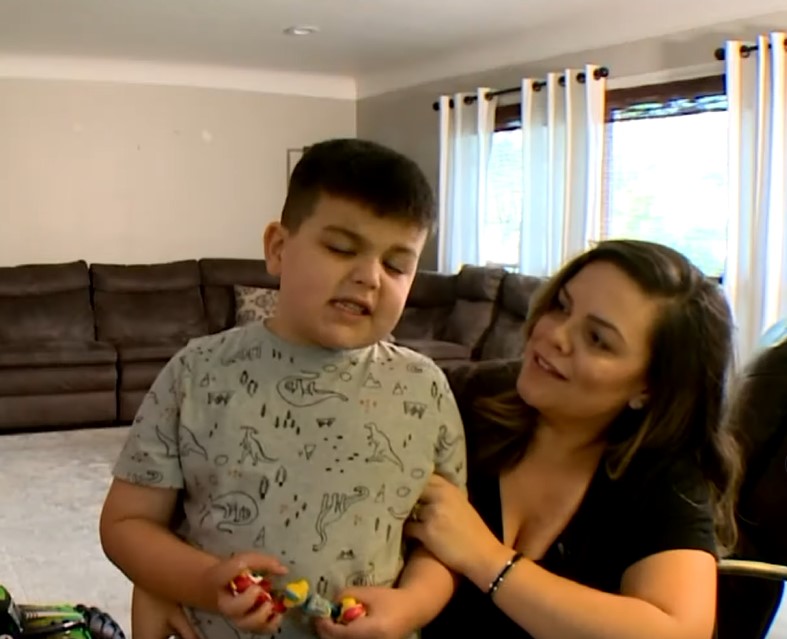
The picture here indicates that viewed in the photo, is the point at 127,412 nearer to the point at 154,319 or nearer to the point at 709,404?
the point at 154,319

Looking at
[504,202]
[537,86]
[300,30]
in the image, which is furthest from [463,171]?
[300,30]

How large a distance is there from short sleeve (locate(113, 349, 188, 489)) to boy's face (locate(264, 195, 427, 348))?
0.16 meters

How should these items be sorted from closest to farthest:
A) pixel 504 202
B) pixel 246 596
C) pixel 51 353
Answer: pixel 246 596
pixel 51 353
pixel 504 202

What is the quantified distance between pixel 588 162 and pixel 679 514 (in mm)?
4047

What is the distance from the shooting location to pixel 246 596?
3.11 feet

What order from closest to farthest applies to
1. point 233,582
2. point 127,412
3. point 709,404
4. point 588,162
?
point 233,582 → point 709,404 → point 588,162 → point 127,412

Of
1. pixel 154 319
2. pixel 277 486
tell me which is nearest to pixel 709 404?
pixel 277 486

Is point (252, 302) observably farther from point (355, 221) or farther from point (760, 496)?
point (355, 221)

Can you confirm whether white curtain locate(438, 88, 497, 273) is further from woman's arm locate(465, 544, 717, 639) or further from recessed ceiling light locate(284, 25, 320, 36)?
woman's arm locate(465, 544, 717, 639)

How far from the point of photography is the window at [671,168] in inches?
179

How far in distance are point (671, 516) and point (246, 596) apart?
0.52 meters

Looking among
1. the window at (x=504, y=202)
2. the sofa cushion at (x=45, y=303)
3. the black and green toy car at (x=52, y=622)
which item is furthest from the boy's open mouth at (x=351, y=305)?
the sofa cushion at (x=45, y=303)

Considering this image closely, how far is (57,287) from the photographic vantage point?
5949 millimetres

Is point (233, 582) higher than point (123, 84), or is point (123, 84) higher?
point (123, 84)
